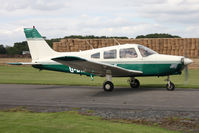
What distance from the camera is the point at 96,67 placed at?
1496 centimetres

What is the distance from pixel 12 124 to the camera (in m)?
7.07

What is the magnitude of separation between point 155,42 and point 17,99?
23432 millimetres

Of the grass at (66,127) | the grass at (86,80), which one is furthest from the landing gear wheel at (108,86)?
the grass at (66,127)

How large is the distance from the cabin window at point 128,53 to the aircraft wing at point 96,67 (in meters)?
0.92

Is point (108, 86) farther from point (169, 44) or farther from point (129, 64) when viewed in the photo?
point (169, 44)

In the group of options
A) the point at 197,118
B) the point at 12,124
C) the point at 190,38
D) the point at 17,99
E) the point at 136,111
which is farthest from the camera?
the point at 190,38

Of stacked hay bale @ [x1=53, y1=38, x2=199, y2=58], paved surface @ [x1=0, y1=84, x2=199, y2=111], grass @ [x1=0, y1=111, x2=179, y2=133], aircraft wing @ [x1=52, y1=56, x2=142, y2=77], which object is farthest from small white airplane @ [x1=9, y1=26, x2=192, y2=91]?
stacked hay bale @ [x1=53, y1=38, x2=199, y2=58]

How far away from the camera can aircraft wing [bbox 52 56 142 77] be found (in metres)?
14.1

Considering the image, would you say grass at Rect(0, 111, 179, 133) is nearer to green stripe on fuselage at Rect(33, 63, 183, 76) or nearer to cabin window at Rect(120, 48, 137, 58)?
green stripe on fuselage at Rect(33, 63, 183, 76)

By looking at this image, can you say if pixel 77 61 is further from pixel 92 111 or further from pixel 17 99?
pixel 92 111

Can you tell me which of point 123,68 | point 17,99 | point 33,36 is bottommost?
point 17,99

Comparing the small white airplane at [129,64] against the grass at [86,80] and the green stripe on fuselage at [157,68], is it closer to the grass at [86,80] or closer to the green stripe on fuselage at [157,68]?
the green stripe on fuselage at [157,68]

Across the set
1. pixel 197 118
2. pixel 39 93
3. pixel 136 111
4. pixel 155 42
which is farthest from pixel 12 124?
pixel 155 42

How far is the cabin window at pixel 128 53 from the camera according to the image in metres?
15.8
